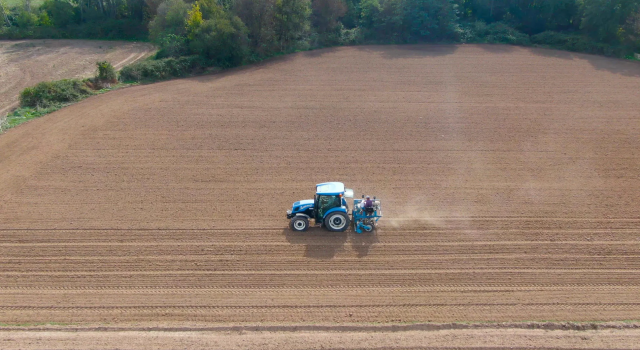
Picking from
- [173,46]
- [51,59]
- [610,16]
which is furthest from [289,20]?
[610,16]

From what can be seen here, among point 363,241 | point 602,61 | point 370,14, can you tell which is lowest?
point 363,241

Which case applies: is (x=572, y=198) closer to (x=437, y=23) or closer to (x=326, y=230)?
(x=326, y=230)

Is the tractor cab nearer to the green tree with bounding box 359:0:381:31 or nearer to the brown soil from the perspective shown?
the brown soil

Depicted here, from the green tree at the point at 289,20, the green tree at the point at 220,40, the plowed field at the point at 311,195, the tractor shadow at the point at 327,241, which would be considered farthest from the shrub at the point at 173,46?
the tractor shadow at the point at 327,241

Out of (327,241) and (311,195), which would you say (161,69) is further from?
(327,241)

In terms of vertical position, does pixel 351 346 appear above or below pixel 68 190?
below

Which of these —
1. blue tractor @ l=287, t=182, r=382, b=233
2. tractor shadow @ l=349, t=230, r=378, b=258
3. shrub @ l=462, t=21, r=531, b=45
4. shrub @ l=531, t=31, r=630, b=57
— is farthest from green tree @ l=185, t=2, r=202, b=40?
shrub @ l=531, t=31, r=630, b=57

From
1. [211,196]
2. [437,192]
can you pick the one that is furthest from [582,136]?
[211,196]
